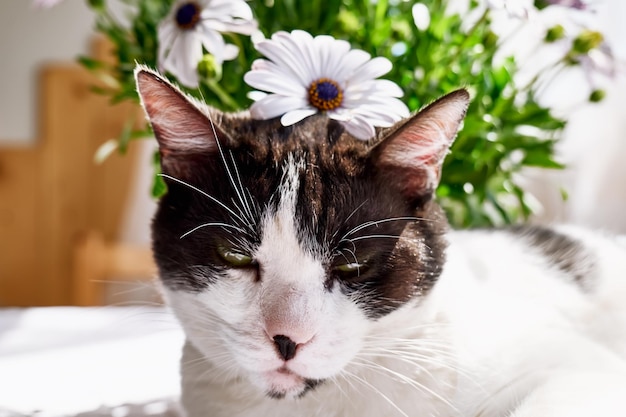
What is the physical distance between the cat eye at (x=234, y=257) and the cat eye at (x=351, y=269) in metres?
0.09

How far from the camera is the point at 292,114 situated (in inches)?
27.5

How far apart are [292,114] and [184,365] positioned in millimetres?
343

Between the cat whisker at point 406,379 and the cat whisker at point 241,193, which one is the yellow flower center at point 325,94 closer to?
the cat whisker at point 241,193

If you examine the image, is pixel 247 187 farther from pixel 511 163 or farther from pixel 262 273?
pixel 511 163

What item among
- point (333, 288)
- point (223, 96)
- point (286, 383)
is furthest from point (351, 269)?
point (223, 96)

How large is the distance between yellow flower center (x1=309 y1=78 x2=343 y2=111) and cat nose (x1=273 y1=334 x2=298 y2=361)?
9.4 inches

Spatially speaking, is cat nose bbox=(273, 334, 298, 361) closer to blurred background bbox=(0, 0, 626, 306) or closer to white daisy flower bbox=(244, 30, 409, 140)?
white daisy flower bbox=(244, 30, 409, 140)

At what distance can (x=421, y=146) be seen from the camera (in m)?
0.73

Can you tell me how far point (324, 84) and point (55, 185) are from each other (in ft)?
9.27

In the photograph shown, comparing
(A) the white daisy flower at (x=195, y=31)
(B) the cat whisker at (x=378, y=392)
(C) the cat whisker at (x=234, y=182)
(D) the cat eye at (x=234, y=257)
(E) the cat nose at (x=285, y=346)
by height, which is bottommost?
(B) the cat whisker at (x=378, y=392)

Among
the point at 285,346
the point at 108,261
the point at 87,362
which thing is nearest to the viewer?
the point at 285,346

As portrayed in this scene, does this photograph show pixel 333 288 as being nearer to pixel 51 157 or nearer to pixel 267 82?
pixel 267 82

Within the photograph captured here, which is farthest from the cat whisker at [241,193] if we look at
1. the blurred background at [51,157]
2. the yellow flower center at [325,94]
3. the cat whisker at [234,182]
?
Result: the blurred background at [51,157]

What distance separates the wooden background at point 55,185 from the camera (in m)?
3.27
